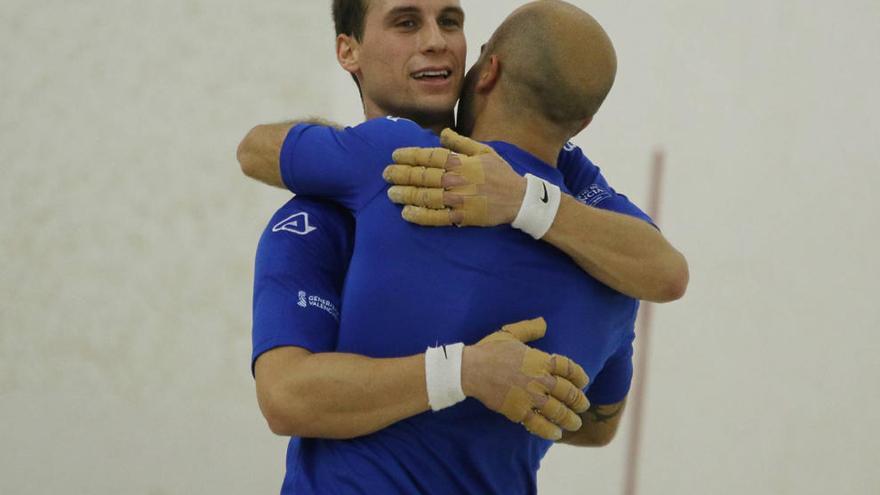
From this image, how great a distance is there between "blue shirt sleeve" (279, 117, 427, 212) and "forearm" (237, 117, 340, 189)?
2cm

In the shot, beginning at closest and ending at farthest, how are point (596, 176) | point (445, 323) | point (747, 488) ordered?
point (445, 323)
point (596, 176)
point (747, 488)

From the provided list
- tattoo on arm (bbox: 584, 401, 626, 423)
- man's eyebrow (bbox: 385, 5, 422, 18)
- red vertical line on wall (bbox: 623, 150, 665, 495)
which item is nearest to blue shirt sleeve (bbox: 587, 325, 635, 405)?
tattoo on arm (bbox: 584, 401, 626, 423)

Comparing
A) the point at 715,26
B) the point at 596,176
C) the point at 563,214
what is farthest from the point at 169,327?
the point at 563,214

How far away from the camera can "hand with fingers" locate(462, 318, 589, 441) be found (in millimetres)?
1803

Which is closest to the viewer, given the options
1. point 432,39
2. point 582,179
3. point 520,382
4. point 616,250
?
point 520,382

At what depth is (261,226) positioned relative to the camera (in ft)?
15.3

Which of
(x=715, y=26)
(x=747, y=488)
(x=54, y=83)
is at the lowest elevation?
(x=747, y=488)

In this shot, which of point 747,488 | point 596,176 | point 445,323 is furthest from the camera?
point 747,488

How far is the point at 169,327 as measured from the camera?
460 centimetres

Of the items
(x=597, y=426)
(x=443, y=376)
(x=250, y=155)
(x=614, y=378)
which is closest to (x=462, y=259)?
(x=443, y=376)

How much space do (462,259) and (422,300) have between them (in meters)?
0.09

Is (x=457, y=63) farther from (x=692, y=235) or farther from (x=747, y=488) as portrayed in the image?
(x=747, y=488)

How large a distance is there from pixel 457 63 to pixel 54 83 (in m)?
2.79

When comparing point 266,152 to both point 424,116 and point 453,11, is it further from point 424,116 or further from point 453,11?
point 453,11
